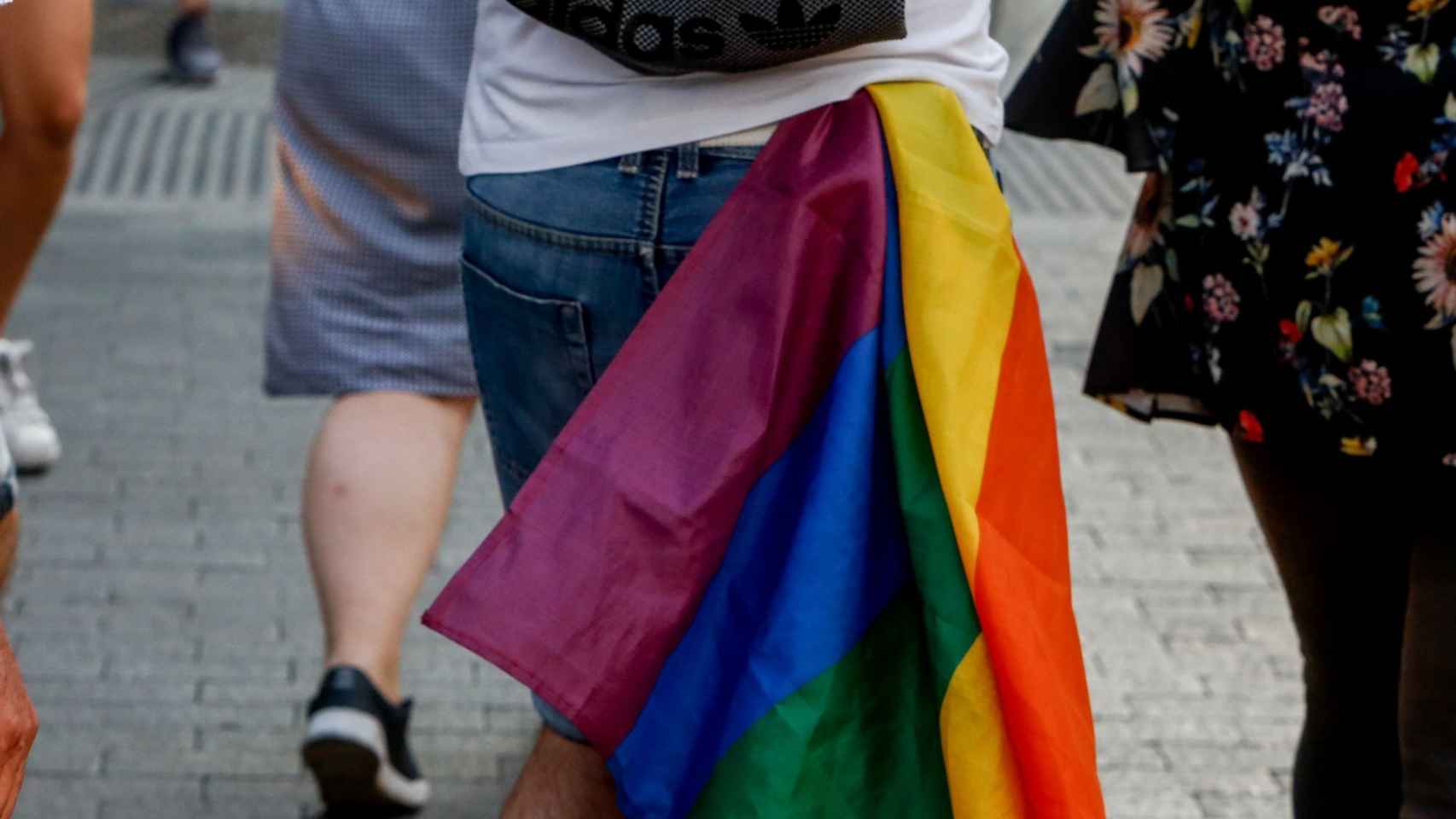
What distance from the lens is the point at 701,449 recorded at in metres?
1.68

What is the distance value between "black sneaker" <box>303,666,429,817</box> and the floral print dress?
1.10 meters

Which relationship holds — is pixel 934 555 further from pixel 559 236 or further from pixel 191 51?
pixel 191 51

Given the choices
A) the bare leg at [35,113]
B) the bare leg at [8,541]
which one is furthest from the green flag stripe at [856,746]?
the bare leg at [35,113]

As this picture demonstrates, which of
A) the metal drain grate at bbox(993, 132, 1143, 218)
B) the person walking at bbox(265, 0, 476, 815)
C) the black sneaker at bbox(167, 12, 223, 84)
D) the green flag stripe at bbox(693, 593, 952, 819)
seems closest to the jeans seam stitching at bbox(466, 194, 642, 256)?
the green flag stripe at bbox(693, 593, 952, 819)

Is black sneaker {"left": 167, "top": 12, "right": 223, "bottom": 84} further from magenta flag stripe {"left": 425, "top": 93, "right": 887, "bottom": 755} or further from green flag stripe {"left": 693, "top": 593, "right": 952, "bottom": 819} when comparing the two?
green flag stripe {"left": 693, "top": 593, "right": 952, "bottom": 819}

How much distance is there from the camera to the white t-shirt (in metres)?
1.75

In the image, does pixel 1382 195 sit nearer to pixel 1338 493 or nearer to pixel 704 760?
pixel 1338 493

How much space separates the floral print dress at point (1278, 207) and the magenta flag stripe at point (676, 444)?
2.10ft

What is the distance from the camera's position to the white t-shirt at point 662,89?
1751mm

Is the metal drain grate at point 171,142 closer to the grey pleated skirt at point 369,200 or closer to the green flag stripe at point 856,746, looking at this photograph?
the grey pleated skirt at point 369,200

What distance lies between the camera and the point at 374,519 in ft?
9.65

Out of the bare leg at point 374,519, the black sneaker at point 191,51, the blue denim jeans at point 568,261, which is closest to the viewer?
the blue denim jeans at point 568,261

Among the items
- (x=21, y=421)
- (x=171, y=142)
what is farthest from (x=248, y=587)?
(x=171, y=142)

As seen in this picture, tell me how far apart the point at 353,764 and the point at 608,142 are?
1371mm
